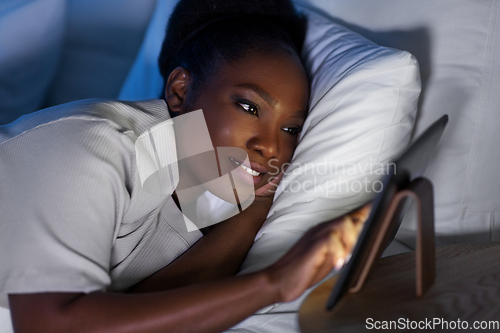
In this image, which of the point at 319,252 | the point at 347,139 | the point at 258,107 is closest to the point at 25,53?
the point at 258,107

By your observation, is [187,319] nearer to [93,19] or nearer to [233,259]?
[233,259]

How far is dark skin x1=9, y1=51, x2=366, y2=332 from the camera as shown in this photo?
0.56 meters

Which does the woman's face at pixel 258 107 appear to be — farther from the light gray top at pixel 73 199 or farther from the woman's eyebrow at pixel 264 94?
the light gray top at pixel 73 199

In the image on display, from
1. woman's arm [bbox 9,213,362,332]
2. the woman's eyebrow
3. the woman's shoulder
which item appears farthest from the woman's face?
woman's arm [bbox 9,213,362,332]

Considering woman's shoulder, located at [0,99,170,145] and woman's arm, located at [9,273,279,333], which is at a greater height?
woman's shoulder, located at [0,99,170,145]

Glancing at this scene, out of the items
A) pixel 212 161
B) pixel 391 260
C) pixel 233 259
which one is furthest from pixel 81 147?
pixel 391 260

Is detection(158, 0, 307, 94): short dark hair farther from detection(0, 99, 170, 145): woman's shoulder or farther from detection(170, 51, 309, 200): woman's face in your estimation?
detection(0, 99, 170, 145): woman's shoulder

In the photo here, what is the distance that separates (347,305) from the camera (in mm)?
599

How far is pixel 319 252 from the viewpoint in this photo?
53 centimetres

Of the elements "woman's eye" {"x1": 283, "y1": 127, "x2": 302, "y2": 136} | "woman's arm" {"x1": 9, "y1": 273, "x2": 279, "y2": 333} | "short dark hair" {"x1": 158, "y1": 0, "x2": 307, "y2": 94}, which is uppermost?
"short dark hair" {"x1": 158, "y1": 0, "x2": 307, "y2": 94}

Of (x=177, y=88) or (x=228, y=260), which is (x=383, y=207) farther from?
(x=177, y=88)

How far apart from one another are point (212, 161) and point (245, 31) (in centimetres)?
→ 32

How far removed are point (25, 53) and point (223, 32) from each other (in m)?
0.65

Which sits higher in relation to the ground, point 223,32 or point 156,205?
point 223,32
